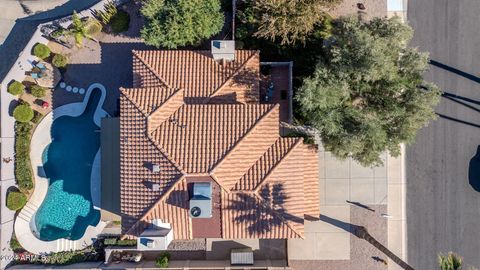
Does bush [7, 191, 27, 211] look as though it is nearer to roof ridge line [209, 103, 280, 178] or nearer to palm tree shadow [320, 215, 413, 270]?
roof ridge line [209, 103, 280, 178]

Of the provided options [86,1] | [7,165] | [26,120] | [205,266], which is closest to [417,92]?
[205,266]

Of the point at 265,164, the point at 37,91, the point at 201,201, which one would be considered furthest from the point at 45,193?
the point at 265,164

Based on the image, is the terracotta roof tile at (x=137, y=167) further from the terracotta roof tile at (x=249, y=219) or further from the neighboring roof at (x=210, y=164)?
the terracotta roof tile at (x=249, y=219)

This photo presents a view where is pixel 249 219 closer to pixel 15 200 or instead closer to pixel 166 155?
pixel 166 155

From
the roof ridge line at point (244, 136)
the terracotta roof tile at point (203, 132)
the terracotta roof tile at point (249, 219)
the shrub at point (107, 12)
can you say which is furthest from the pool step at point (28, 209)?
the roof ridge line at point (244, 136)

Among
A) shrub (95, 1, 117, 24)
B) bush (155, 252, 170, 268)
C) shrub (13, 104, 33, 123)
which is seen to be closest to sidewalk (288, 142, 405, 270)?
bush (155, 252, 170, 268)

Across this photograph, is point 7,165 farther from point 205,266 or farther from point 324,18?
point 324,18
